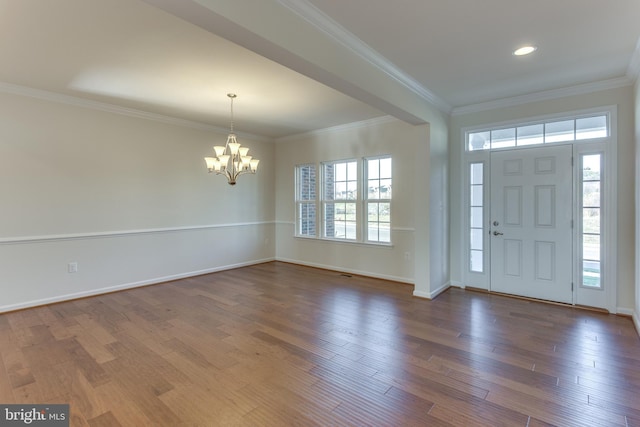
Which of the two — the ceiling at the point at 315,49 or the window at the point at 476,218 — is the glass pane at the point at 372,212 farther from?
the ceiling at the point at 315,49

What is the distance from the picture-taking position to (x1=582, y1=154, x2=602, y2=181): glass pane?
143 inches

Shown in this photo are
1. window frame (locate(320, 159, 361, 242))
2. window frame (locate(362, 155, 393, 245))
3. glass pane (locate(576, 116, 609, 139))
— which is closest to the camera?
glass pane (locate(576, 116, 609, 139))

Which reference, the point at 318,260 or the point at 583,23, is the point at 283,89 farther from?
the point at 318,260

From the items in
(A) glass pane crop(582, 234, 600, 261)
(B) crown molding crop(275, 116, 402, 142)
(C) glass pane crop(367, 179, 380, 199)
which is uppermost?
(B) crown molding crop(275, 116, 402, 142)

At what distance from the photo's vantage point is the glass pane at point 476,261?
448 cm

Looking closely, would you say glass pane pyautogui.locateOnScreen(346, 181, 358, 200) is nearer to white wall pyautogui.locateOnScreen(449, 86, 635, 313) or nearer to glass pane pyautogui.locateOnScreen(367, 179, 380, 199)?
glass pane pyautogui.locateOnScreen(367, 179, 380, 199)

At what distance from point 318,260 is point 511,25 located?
4.71m

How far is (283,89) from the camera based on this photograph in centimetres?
377

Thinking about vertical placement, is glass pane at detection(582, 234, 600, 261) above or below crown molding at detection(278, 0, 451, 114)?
below

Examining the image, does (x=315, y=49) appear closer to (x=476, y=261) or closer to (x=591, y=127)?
(x=591, y=127)

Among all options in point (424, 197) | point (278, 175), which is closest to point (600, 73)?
point (424, 197)

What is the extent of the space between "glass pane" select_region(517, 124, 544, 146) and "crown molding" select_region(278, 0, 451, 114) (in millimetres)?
1380

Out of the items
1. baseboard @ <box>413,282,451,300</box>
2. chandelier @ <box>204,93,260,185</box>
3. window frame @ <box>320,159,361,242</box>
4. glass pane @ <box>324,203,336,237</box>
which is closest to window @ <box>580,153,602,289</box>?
baseboard @ <box>413,282,451,300</box>

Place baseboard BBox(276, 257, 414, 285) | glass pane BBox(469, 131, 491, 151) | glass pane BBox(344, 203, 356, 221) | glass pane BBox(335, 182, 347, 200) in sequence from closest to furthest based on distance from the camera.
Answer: glass pane BBox(469, 131, 491, 151) → baseboard BBox(276, 257, 414, 285) → glass pane BBox(344, 203, 356, 221) → glass pane BBox(335, 182, 347, 200)
